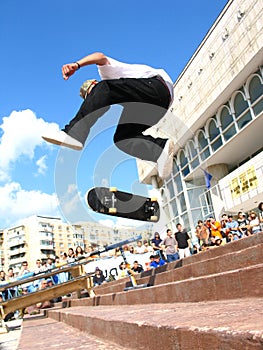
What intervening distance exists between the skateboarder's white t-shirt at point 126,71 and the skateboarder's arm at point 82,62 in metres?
0.09

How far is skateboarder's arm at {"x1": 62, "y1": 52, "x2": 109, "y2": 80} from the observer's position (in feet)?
12.0

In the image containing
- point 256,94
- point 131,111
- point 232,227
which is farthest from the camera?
point 256,94

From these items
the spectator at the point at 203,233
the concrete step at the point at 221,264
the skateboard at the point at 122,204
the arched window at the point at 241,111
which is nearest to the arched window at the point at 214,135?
the arched window at the point at 241,111

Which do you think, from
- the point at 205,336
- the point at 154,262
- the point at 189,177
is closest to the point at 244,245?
the point at 205,336

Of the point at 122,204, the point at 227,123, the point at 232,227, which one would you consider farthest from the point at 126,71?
the point at 227,123

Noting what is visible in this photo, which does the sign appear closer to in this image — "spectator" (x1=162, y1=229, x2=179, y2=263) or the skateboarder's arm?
"spectator" (x1=162, y1=229, x2=179, y2=263)

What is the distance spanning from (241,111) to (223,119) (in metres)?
1.84

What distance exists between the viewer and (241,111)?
1952cm

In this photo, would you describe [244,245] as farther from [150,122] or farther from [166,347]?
[166,347]

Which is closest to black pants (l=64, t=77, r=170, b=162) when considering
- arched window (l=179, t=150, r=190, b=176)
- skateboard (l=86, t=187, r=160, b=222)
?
skateboard (l=86, t=187, r=160, b=222)

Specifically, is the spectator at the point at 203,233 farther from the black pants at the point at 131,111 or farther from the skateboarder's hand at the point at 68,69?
the skateboarder's hand at the point at 68,69

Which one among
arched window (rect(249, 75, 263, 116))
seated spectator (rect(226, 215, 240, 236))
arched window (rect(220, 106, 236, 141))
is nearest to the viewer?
seated spectator (rect(226, 215, 240, 236))

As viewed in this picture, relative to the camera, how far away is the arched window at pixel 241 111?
19.0 m

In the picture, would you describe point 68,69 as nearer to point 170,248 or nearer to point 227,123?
point 170,248
